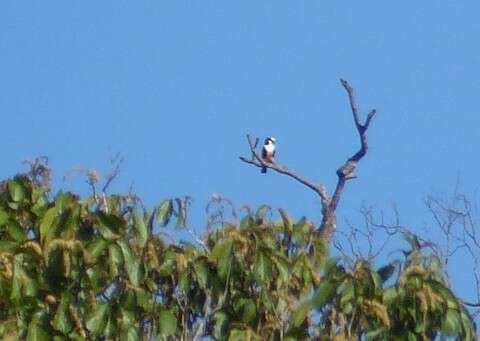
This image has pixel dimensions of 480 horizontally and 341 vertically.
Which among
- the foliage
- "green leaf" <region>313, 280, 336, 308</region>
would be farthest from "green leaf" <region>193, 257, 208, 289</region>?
"green leaf" <region>313, 280, 336, 308</region>

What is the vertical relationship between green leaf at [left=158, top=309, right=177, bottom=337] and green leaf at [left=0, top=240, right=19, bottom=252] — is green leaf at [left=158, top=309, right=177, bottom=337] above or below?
below

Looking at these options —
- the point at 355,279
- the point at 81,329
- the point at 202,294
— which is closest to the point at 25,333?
the point at 81,329

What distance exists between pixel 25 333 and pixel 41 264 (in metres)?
0.40

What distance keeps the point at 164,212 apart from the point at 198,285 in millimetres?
448

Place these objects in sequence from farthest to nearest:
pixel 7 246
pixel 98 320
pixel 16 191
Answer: pixel 16 191
pixel 7 246
pixel 98 320

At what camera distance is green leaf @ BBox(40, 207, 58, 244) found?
895 cm

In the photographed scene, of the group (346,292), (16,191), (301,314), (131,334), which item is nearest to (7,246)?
(16,191)

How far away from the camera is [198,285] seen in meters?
8.94

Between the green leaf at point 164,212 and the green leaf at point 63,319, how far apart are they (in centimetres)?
70

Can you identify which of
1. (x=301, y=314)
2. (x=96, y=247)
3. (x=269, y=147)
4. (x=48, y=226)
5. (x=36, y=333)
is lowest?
(x=36, y=333)

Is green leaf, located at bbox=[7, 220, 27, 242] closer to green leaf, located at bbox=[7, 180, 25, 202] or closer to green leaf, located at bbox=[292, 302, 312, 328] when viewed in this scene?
green leaf, located at bbox=[7, 180, 25, 202]

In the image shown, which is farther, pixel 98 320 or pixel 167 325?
pixel 167 325

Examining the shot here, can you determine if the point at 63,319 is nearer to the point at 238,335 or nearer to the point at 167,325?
the point at 167,325

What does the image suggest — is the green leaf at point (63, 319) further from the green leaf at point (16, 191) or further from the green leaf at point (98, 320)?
the green leaf at point (16, 191)
